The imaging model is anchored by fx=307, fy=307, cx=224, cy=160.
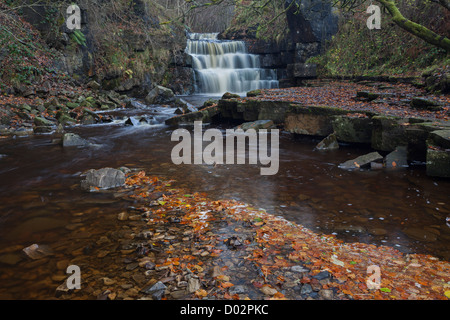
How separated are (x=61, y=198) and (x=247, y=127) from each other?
266 inches

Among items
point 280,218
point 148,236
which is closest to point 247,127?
point 280,218

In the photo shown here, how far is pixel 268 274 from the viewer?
270cm

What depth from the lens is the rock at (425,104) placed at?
23.9 ft

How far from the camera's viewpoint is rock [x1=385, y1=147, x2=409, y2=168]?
6.19 m

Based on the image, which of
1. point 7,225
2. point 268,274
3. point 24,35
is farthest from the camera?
point 24,35

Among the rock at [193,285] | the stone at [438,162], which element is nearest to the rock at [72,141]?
the rock at [193,285]

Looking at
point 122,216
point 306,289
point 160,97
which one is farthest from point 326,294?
point 160,97

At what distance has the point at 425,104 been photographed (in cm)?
749

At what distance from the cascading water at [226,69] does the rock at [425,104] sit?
40.9ft

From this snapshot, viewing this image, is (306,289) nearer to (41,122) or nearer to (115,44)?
(41,122)

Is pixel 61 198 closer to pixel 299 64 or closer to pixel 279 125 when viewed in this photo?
pixel 279 125

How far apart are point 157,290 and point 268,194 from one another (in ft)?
8.94

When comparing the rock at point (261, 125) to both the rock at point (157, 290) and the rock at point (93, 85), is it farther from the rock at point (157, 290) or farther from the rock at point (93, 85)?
the rock at point (93, 85)

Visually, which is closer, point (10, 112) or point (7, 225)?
point (7, 225)
